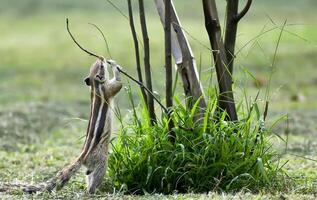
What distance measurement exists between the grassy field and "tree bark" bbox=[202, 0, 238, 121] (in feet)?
0.30

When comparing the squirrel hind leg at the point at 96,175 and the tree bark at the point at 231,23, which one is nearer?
the squirrel hind leg at the point at 96,175

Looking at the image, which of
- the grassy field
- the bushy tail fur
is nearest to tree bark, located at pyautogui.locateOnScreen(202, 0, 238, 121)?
the grassy field

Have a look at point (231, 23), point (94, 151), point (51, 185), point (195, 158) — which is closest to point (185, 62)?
point (231, 23)

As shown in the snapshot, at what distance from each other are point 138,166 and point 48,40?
1458 centimetres

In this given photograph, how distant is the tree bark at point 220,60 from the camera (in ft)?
17.5

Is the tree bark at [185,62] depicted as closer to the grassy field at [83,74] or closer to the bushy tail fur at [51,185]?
the grassy field at [83,74]

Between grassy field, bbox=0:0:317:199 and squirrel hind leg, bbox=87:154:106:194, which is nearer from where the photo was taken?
squirrel hind leg, bbox=87:154:106:194

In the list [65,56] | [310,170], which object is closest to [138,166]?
[310,170]

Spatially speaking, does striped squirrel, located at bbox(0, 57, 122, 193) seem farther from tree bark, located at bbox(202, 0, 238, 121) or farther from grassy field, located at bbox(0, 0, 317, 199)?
tree bark, located at bbox(202, 0, 238, 121)

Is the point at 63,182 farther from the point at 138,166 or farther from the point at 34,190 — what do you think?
the point at 138,166

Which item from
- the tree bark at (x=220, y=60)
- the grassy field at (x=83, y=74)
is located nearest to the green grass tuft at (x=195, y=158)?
the tree bark at (x=220, y=60)

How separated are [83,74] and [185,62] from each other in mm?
10149

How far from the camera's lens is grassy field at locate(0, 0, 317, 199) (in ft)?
19.9

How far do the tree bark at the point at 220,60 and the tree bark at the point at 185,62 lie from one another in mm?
143
